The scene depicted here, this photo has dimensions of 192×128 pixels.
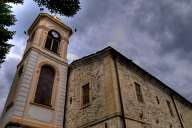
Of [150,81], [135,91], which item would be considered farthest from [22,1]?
[150,81]

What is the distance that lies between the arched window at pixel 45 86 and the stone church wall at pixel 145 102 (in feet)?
16.4

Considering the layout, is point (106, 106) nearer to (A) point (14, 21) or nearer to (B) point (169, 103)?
(A) point (14, 21)

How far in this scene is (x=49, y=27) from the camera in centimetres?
1587

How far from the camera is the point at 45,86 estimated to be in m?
12.5

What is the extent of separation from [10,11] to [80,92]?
21.7ft

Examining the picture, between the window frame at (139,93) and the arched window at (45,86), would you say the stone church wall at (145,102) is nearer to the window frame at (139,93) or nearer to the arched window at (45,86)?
the window frame at (139,93)

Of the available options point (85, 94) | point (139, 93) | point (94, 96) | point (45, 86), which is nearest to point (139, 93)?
point (139, 93)

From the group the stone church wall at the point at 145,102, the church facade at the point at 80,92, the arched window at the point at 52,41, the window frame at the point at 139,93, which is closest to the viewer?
the church facade at the point at 80,92

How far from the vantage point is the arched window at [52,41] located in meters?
15.1

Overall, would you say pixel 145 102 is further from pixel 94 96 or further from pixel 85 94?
pixel 85 94

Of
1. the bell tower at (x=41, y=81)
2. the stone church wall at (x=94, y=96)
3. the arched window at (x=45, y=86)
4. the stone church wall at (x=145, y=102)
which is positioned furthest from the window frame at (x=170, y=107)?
the arched window at (x=45, y=86)

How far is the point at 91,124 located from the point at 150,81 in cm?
704

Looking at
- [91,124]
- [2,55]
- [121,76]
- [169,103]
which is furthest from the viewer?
[169,103]

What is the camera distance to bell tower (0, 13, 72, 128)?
34.6 ft
